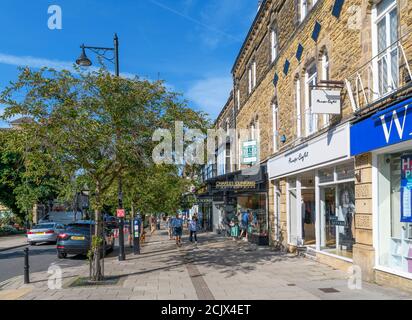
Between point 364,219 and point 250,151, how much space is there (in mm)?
11682

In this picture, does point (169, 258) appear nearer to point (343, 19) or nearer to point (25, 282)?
point (25, 282)

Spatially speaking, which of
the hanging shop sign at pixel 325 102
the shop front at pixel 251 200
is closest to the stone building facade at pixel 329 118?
the hanging shop sign at pixel 325 102

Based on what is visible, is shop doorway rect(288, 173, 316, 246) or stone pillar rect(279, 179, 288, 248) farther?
Answer: stone pillar rect(279, 179, 288, 248)

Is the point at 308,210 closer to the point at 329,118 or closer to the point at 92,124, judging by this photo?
the point at 329,118

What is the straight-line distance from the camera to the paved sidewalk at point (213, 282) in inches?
343

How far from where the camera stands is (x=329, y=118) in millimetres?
12281

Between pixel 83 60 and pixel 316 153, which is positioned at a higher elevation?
pixel 83 60

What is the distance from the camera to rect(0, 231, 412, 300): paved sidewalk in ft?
28.6

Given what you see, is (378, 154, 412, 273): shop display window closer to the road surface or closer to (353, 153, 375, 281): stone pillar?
(353, 153, 375, 281): stone pillar

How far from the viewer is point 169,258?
16250 mm

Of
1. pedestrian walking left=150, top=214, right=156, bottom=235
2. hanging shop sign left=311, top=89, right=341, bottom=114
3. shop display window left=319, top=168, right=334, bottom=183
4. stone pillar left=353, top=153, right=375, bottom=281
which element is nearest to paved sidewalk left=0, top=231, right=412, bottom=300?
stone pillar left=353, top=153, right=375, bottom=281

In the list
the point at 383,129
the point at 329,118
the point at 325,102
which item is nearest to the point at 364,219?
the point at 383,129

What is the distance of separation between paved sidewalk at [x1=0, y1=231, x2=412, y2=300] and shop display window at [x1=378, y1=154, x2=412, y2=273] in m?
0.78
